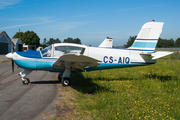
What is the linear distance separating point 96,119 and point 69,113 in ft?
2.95

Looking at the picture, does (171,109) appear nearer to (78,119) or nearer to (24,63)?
(78,119)

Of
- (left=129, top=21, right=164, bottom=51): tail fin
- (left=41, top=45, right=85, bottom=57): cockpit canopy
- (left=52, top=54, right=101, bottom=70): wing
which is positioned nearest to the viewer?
(left=52, top=54, right=101, bottom=70): wing

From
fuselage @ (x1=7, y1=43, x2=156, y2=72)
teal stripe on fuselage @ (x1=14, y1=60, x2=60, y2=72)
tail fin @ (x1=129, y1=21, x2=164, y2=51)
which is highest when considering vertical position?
tail fin @ (x1=129, y1=21, x2=164, y2=51)

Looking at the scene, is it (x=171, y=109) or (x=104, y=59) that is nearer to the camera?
(x=171, y=109)

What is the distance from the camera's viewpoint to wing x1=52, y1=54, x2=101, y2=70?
20.0ft

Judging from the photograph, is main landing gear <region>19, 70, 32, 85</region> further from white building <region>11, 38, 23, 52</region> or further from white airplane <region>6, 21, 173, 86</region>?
white building <region>11, 38, 23, 52</region>

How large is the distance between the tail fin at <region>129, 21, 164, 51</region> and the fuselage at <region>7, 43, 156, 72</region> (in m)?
0.39

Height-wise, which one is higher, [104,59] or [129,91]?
[104,59]

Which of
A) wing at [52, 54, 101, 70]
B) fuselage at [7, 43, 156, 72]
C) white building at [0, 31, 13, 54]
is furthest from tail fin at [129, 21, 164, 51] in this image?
white building at [0, 31, 13, 54]

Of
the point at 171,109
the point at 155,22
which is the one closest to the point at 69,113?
the point at 171,109

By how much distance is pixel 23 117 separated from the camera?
13.7ft

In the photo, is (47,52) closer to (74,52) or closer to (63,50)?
(63,50)

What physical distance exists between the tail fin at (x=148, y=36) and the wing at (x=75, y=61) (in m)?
3.39

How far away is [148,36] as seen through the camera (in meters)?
8.84
